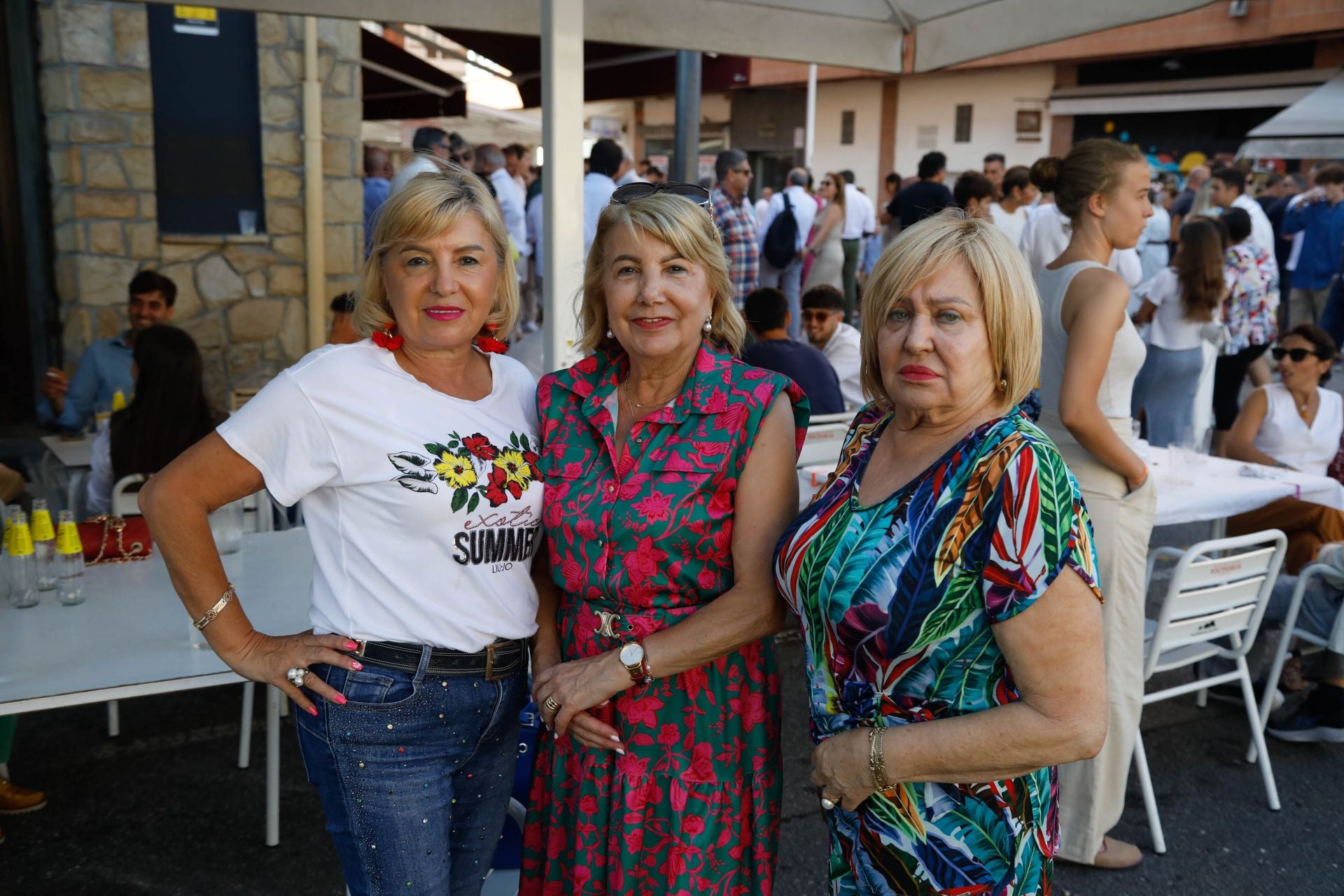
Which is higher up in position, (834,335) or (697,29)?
(697,29)

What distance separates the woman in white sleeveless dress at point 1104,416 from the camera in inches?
116

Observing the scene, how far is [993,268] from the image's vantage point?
64.3 inches

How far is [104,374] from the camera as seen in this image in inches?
197

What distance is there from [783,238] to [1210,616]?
730 centimetres

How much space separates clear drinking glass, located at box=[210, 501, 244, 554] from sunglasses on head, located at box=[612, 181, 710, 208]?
5.86 feet

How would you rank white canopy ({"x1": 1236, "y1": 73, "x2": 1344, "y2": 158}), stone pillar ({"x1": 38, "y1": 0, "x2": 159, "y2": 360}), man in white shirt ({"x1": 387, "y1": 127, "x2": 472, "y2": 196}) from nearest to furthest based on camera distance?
man in white shirt ({"x1": 387, "y1": 127, "x2": 472, "y2": 196}) < stone pillar ({"x1": 38, "y1": 0, "x2": 159, "y2": 360}) < white canopy ({"x1": 1236, "y1": 73, "x2": 1344, "y2": 158})

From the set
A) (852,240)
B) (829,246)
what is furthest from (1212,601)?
(852,240)

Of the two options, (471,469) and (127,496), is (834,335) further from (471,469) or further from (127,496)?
(471,469)

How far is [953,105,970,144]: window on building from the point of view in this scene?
2298 centimetres

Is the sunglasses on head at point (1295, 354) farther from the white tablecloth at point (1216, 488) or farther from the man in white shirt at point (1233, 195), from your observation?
the man in white shirt at point (1233, 195)

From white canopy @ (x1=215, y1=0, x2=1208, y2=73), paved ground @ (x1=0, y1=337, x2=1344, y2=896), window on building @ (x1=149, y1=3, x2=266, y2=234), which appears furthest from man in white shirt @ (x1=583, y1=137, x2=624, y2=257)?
paved ground @ (x1=0, y1=337, x2=1344, y2=896)

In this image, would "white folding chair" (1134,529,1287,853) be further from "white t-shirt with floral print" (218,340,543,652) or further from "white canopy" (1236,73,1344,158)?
"white canopy" (1236,73,1344,158)

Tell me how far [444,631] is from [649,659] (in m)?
0.36

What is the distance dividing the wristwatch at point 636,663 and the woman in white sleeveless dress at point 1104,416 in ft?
5.53
